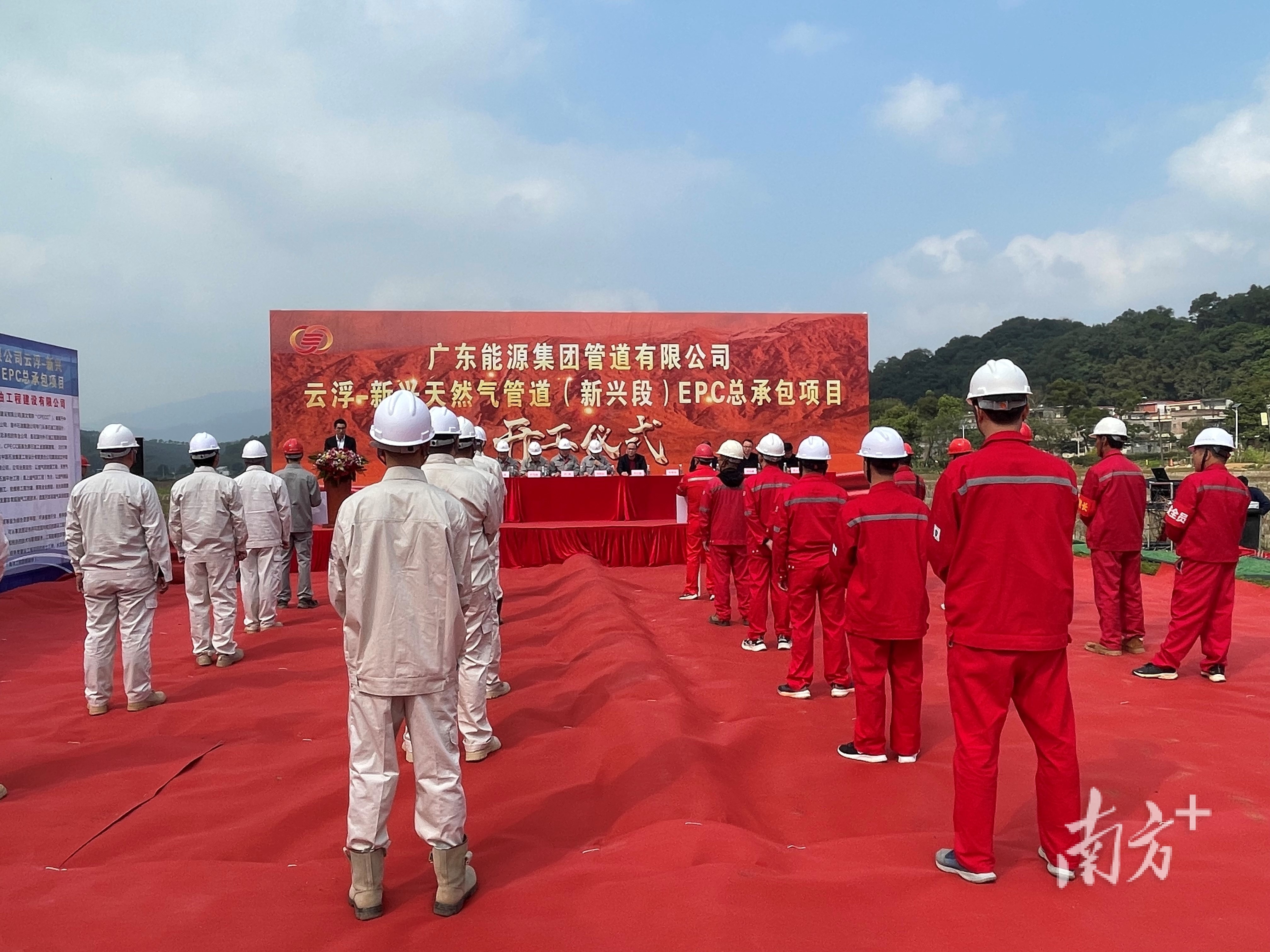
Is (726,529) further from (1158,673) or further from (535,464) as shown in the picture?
(535,464)

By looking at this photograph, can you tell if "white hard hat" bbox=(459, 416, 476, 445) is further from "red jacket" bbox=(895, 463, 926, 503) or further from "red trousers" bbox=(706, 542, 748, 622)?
"red jacket" bbox=(895, 463, 926, 503)

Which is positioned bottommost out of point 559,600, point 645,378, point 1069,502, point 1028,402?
point 559,600

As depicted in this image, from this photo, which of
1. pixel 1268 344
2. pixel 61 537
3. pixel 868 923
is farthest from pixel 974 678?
pixel 1268 344

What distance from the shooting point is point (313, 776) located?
14.1ft

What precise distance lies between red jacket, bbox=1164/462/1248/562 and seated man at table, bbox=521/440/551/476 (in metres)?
10.9

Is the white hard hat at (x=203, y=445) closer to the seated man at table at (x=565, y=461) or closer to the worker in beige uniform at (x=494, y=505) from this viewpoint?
the worker in beige uniform at (x=494, y=505)

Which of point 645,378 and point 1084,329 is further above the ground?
point 1084,329

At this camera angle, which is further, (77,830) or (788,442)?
(788,442)

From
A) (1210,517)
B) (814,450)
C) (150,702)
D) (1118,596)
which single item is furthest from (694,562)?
(150,702)

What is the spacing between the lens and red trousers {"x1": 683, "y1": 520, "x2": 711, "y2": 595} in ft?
31.1

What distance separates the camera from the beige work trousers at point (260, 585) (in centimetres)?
794

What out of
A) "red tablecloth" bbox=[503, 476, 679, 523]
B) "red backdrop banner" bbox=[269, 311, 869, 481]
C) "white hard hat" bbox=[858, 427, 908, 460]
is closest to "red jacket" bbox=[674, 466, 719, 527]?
"red tablecloth" bbox=[503, 476, 679, 523]

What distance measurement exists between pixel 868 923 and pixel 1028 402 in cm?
187

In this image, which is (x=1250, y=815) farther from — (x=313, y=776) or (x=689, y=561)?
(x=689, y=561)
